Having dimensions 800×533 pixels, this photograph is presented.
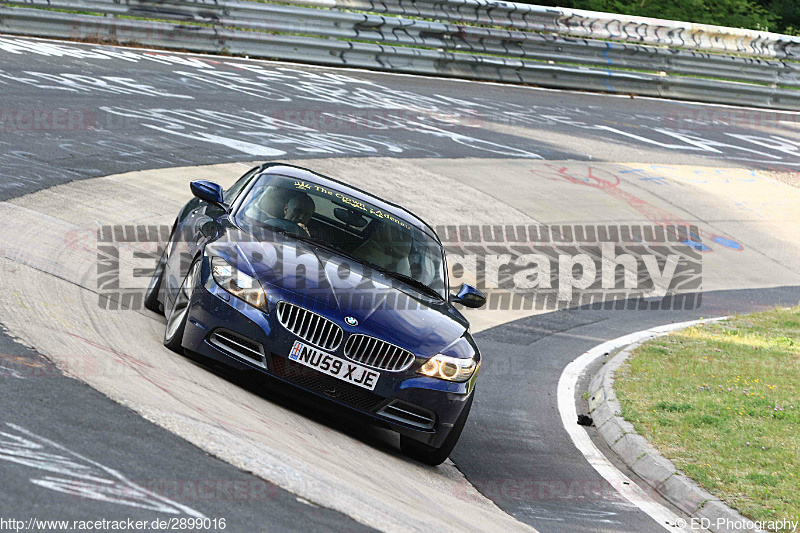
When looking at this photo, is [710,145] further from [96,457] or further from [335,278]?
[96,457]

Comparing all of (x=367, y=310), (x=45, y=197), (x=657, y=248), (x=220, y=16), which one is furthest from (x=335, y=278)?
(x=220, y=16)

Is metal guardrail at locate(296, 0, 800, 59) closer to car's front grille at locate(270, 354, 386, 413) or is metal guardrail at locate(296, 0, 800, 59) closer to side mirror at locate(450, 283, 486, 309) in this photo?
side mirror at locate(450, 283, 486, 309)

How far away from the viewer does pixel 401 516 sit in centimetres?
518

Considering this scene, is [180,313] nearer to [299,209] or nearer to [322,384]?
[322,384]

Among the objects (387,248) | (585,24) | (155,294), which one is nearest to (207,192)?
(155,294)

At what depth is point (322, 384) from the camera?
640cm

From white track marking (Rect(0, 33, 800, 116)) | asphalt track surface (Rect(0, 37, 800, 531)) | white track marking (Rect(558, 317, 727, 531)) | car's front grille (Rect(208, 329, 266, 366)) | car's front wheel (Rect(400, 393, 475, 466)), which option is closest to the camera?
asphalt track surface (Rect(0, 37, 800, 531))

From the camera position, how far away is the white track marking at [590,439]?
23.1 ft

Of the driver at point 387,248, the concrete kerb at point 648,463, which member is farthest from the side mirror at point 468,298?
the concrete kerb at point 648,463

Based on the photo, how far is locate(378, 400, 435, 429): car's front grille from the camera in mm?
6516

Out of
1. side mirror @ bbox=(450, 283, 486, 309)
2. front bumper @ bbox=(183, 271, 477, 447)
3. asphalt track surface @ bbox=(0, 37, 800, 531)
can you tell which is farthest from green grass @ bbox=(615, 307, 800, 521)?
front bumper @ bbox=(183, 271, 477, 447)

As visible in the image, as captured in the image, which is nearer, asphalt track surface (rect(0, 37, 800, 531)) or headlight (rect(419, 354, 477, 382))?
asphalt track surface (rect(0, 37, 800, 531))

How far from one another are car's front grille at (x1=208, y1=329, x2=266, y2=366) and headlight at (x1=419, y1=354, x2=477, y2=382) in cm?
107

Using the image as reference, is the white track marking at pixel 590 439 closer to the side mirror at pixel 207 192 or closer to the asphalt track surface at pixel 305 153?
the asphalt track surface at pixel 305 153
